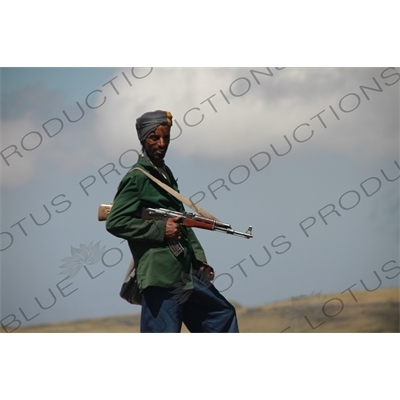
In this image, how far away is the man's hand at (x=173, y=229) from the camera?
660 centimetres

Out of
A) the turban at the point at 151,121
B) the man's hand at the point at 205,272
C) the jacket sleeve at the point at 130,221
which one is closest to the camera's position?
the jacket sleeve at the point at 130,221

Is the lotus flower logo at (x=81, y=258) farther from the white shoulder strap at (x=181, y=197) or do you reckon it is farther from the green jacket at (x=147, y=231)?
the white shoulder strap at (x=181, y=197)

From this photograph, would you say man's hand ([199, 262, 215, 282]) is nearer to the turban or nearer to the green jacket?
Result: the green jacket

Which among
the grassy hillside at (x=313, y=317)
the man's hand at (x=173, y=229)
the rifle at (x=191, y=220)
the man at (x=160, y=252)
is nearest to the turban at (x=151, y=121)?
the man at (x=160, y=252)

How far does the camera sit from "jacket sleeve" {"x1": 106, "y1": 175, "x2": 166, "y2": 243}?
6574 millimetres

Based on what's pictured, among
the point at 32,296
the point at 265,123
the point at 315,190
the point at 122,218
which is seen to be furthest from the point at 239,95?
the point at 32,296

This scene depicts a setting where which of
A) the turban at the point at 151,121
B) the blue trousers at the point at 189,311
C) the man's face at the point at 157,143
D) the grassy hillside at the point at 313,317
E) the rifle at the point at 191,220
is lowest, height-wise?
the grassy hillside at the point at 313,317

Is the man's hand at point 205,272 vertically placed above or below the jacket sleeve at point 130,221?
below

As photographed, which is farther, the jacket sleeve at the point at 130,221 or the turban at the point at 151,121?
the turban at the point at 151,121

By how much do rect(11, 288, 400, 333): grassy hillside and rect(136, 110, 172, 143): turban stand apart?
1486 millimetres

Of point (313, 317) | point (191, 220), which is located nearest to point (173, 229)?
point (191, 220)

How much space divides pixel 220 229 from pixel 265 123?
1.04 m

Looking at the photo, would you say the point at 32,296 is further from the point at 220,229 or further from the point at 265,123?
the point at 265,123

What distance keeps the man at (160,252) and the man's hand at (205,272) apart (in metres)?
0.01
